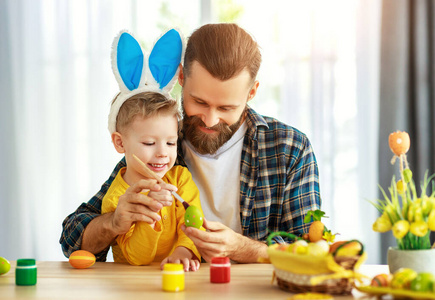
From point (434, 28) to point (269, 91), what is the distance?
1086mm

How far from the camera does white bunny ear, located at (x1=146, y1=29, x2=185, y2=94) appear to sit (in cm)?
173

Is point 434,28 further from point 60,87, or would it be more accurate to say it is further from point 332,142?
point 60,87

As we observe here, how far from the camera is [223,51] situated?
183cm

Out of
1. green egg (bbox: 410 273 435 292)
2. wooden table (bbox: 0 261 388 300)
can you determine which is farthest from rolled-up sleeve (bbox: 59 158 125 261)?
green egg (bbox: 410 273 435 292)

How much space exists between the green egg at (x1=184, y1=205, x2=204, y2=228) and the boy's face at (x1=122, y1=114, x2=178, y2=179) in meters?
0.28

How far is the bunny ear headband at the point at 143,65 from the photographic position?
1.71 meters

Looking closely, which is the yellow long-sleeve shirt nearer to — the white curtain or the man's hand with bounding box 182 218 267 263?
the man's hand with bounding box 182 218 267 263

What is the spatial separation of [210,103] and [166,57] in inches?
8.8

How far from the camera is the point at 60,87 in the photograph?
3.65 m

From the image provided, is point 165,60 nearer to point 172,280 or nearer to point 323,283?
point 172,280

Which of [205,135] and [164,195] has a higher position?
[205,135]

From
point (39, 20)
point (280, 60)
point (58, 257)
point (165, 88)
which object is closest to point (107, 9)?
point (39, 20)

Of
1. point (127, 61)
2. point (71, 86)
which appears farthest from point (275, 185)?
point (71, 86)

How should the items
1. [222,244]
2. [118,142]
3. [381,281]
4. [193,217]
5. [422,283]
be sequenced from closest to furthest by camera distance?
[422,283] → [381,281] → [193,217] → [222,244] → [118,142]
